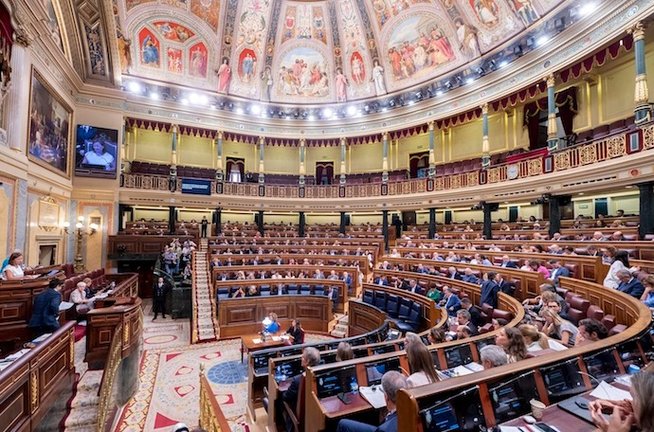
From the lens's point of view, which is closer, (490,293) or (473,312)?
(473,312)

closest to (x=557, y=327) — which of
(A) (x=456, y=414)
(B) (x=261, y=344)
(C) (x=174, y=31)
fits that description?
(A) (x=456, y=414)

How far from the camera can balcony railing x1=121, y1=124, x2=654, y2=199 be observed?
852 cm

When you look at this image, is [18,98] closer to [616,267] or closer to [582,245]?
[616,267]

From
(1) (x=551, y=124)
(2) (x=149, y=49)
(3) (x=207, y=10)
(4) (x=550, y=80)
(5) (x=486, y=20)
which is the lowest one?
(1) (x=551, y=124)

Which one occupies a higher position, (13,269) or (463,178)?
(463,178)

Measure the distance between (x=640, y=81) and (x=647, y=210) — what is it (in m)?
3.53

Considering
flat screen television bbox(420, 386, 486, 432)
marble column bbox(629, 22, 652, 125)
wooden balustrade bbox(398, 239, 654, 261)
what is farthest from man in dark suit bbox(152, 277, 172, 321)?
marble column bbox(629, 22, 652, 125)

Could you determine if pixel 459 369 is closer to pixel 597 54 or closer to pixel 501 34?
pixel 597 54

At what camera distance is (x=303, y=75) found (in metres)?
19.9

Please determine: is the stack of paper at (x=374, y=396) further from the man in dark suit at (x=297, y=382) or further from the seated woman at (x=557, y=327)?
the seated woman at (x=557, y=327)

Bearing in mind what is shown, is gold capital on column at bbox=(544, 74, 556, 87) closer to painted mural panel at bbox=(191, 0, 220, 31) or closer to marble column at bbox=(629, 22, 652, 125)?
marble column at bbox=(629, 22, 652, 125)

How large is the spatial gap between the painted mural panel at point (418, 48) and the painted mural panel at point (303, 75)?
418 centimetres

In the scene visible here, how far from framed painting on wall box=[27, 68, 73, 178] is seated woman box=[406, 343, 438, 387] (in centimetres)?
1102

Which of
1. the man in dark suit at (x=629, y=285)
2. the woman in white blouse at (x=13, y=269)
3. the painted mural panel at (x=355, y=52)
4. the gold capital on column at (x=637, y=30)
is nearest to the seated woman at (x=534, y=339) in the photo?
the man in dark suit at (x=629, y=285)
